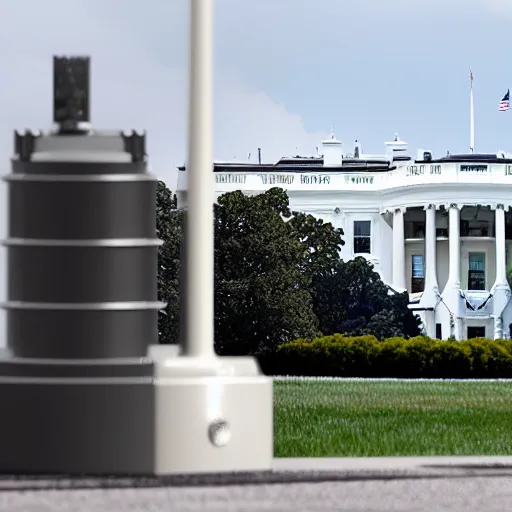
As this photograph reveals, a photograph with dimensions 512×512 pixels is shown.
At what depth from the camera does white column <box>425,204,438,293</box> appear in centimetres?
10675

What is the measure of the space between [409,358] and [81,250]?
39856 mm

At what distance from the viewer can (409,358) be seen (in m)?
53.1

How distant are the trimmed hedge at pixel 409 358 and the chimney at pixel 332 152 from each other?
205 feet

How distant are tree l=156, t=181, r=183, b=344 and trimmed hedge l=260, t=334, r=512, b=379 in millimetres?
4764

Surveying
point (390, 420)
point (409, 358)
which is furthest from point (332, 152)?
point (390, 420)

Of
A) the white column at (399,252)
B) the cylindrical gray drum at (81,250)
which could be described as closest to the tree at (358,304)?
the white column at (399,252)

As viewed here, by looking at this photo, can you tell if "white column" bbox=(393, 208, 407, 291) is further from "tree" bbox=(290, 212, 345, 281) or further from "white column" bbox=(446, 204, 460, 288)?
"tree" bbox=(290, 212, 345, 281)

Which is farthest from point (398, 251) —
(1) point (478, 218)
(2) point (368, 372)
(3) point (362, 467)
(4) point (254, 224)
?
(3) point (362, 467)

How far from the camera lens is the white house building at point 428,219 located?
10625 cm

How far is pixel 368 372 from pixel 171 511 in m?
41.7

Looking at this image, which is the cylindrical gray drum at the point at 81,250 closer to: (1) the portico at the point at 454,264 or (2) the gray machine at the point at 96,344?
(2) the gray machine at the point at 96,344

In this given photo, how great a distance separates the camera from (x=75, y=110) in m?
14.1

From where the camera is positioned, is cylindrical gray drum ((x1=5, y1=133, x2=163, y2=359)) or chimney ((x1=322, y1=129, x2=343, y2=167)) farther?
chimney ((x1=322, y1=129, x2=343, y2=167))

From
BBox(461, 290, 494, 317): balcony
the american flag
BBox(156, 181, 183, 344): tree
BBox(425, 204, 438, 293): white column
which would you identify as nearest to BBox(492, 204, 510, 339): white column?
BBox(461, 290, 494, 317): balcony
